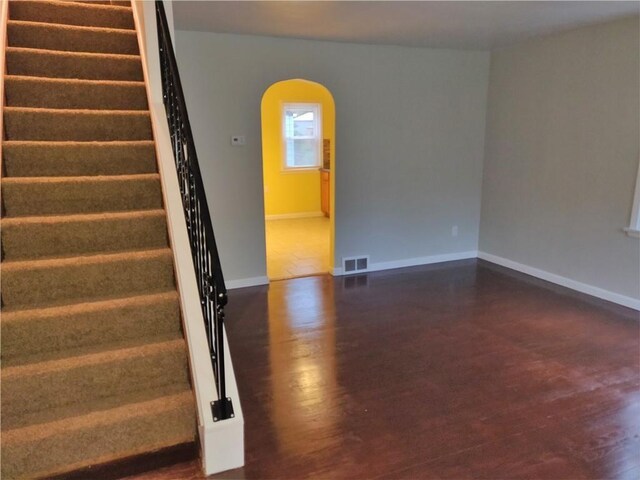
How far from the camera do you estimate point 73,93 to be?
3.04m

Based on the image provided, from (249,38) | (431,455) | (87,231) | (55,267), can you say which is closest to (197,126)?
(249,38)

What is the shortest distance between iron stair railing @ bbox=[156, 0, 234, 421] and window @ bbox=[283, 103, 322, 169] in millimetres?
5039

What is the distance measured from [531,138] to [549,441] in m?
3.41

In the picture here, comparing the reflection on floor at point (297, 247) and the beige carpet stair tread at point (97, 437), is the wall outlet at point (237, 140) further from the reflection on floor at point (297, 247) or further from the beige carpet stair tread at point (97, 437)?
the beige carpet stair tread at point (97, 437)

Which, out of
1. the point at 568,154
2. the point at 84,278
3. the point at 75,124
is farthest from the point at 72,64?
the point at 568,154

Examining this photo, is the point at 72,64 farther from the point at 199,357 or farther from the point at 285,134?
the point at 285,134

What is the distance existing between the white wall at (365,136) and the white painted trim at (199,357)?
168 centimetres

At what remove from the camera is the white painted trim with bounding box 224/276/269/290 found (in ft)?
15.2

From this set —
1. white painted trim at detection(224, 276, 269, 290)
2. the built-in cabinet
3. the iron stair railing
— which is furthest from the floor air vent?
the built-in cabinet

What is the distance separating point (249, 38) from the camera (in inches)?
167

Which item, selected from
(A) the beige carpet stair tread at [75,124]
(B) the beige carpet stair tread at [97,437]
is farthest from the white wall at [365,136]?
(B) the beige carpet stair tread at [97,437]

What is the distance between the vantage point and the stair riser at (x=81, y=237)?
242cm

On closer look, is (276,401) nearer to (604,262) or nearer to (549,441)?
(549,441)

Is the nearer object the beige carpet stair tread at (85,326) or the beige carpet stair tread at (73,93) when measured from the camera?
the beige carpet stair tread at (85,326)
